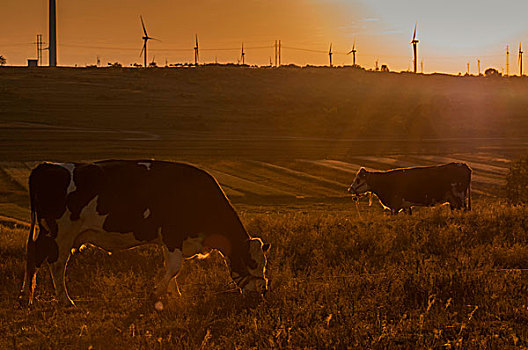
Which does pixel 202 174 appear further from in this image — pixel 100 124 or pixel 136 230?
pixel 100 124

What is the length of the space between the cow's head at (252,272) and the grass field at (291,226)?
20 centimetres

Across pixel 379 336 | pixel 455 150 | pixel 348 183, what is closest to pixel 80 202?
pixel 379 336

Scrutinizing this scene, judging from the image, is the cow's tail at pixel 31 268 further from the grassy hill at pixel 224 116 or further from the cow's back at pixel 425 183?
the grassy hill at pixel 224 116

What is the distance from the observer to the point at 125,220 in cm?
838

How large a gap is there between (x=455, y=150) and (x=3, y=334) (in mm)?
71290

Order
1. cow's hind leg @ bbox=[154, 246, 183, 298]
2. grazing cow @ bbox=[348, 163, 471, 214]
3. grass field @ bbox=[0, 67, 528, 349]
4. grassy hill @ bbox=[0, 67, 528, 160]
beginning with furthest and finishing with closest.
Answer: grassy hill @ bbox=[0, 67, 528, 160] → grazing cow @ bbox=[348, 163, 471, 214] → cow's hind leg @ bbox=[154, 246, 183, 298] → grass field @ bbox=[0, 67, 528, 349]

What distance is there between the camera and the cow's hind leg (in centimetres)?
803

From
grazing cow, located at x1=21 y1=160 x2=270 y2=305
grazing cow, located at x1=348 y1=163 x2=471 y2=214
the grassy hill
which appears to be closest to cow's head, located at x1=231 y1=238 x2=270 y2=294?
grazing cow, located at x1=21 y1=160 x2=270 y2=305

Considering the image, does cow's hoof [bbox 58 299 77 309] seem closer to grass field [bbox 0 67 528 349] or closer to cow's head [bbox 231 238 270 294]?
grass field [bbox 0 67 528 349]

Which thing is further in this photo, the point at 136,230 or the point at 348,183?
the point at 348,183

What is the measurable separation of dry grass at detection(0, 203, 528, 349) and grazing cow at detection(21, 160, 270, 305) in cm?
48

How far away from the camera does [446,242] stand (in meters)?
11.5

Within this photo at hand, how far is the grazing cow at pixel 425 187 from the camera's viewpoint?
71.2 ft

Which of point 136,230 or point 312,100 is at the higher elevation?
point 312,100
